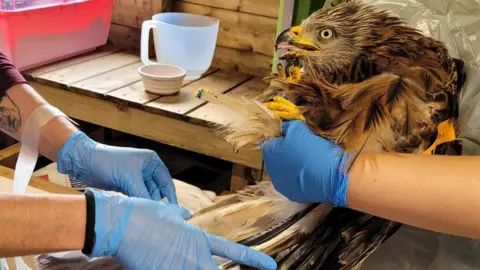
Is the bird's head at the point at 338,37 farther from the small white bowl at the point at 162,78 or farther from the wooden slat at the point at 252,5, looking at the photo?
the wooden slat at the point at 252,5

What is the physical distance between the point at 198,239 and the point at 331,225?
23 cm

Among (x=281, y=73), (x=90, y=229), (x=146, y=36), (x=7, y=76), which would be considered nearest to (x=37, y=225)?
(x=90, y=229)

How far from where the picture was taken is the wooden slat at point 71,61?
1974mm

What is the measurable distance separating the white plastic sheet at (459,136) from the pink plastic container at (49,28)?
145 centimetres

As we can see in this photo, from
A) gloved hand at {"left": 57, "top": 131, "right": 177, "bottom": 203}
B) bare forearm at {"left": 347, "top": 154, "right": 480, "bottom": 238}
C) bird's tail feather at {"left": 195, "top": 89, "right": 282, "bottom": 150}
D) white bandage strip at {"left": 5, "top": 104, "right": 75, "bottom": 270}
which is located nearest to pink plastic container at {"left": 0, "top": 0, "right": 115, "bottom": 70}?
white bandage strip at {"left": 5, "top": 104, "right": 75, "bottom": 270}

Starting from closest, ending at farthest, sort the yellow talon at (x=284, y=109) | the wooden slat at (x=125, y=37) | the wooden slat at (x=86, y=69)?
the yellow talon at (x=284, y=109), the wooden slat at (x=86, y=69), the wooden slat at (x=125, y=37)

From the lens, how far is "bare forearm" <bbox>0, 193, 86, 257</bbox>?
0.72 m

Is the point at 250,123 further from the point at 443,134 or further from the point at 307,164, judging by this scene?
the point at 443,134

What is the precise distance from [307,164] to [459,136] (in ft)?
0.88

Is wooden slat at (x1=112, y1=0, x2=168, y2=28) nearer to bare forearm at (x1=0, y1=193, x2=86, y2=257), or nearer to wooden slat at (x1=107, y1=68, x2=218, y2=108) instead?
wooden slat at (x1=107, y1=68, x2=218, y2=108)

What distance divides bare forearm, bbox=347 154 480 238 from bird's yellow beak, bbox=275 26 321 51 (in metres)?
0.19

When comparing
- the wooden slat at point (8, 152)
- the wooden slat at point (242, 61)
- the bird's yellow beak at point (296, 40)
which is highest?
the bird's yellow beak at point (296, 40)

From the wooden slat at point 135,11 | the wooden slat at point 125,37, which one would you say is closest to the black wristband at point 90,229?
the wooden slat at point 135,11

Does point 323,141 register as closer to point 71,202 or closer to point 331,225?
point 331,225
